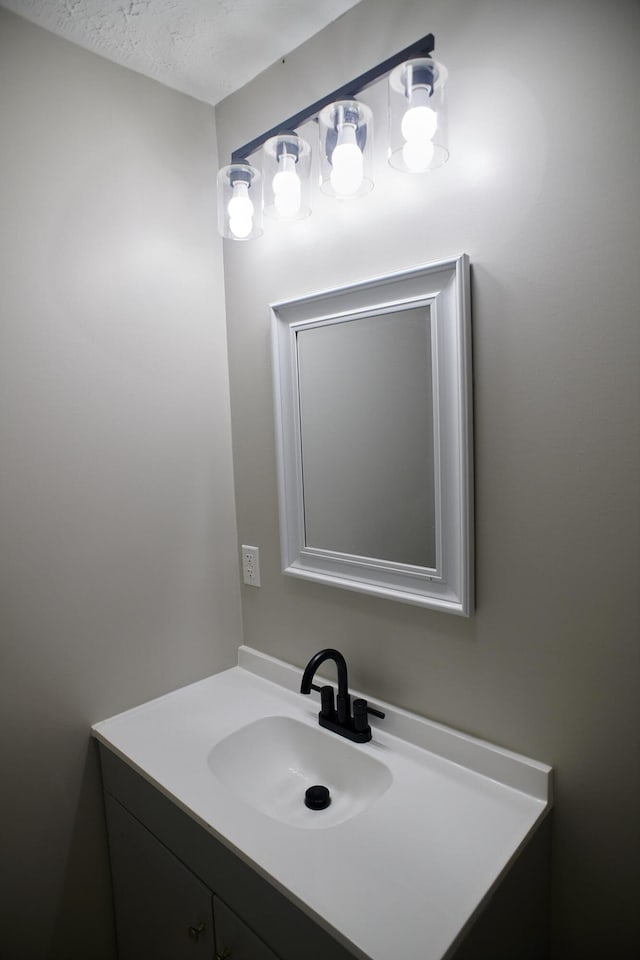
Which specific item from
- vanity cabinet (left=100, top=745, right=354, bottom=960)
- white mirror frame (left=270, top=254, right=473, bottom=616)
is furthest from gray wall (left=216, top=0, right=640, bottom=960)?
vanity cabinet (left=100, top=745, right=354, bottom=960)

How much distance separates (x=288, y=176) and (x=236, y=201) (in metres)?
0.15

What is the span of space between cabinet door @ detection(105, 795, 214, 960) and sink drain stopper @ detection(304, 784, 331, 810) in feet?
0.83

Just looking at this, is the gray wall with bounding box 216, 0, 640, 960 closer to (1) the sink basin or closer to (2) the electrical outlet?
(1) the sink basin

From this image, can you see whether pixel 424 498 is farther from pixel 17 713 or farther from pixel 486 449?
pixel 17 713

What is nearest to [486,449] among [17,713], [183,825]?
[183,825]

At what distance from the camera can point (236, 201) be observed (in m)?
1.27

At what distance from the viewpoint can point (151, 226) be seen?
140 centimetres

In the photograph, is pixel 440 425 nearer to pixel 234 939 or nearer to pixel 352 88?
pixel 352 88

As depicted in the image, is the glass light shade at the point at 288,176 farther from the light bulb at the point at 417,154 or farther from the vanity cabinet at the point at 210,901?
the vanity cabinet at the point at 210,901

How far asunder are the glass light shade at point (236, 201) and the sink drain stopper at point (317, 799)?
50.8 inches

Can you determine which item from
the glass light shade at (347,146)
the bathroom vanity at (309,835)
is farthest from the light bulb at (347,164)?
Result: the bathroom vanity at (309,835)

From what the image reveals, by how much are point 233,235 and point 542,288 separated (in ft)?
2.43

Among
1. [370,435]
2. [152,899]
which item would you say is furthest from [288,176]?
[152,899]

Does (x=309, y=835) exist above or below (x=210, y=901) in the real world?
above
